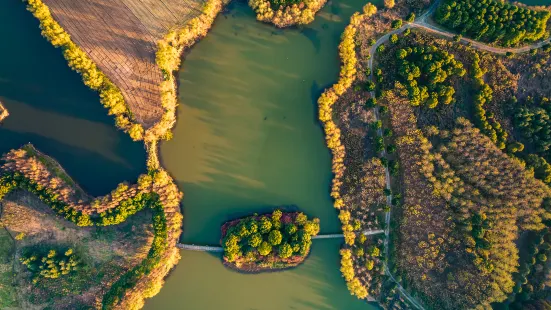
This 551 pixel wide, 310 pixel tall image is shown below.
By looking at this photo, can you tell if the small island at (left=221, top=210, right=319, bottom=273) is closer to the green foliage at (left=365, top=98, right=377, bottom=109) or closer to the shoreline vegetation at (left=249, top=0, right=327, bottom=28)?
the green foliage at (left=365, top=98, right=377, bottom=109)

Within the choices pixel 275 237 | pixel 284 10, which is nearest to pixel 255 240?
pixel 275 237

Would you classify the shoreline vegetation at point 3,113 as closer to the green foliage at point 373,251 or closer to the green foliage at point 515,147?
the green foliage at point 373,251

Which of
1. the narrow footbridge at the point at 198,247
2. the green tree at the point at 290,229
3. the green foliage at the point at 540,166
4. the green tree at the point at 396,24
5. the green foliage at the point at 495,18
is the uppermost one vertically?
the green foliage at the point at 495,18

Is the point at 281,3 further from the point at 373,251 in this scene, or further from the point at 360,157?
the point at 373,251

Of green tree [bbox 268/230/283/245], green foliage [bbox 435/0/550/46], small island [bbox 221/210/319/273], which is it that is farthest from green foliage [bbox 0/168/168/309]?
green foliage [bbox 435/0/550/46]

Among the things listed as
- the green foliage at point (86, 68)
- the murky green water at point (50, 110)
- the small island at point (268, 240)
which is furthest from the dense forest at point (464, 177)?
the murky green water at point (50, 110)

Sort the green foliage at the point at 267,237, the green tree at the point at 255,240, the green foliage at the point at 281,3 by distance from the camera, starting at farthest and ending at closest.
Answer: the green foliage at the point at 281,3 → the green foliage at the point at 267,237 → the green tree at the point at 255,240
